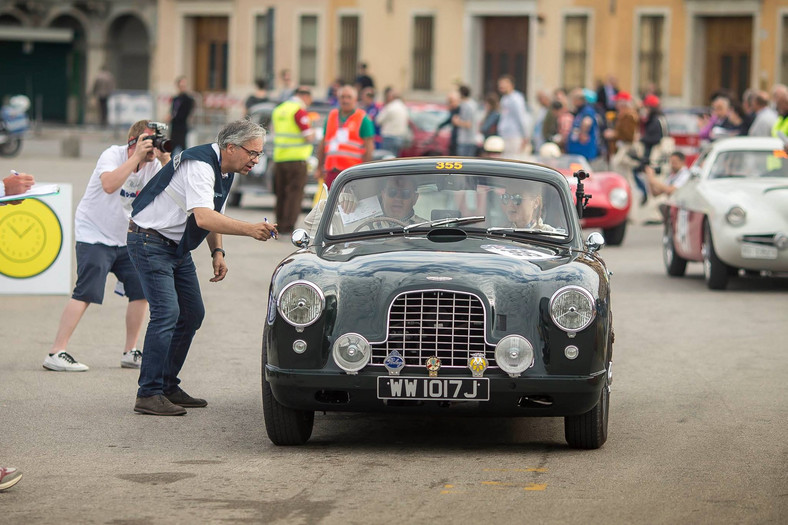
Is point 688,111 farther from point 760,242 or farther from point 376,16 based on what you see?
point 760,242

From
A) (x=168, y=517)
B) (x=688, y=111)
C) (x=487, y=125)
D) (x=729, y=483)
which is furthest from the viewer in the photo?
(x=688, y=111)

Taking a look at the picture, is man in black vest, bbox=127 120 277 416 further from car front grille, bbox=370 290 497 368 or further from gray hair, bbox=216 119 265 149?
car front grille, bbox=370 290 497 368

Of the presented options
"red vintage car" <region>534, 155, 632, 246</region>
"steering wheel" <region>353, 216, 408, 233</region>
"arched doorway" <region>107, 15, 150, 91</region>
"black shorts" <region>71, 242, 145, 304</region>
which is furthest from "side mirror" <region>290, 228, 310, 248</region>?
"arched doorway" <region>107, 15, 150, 91</region>

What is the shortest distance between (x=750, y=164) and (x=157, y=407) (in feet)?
30.7

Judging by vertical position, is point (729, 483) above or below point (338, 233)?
below

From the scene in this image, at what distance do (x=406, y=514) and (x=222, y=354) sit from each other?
5.09 meters

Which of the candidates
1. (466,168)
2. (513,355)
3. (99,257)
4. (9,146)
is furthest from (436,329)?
(9,146)

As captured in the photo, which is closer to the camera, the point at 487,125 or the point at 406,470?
the point at 406,470

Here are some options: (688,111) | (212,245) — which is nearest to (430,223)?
(212,245)

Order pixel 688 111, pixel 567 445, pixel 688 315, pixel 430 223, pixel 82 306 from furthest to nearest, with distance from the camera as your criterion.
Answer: pixel 688 111 < pixel 688 315 < pixel 82 306 < pixel 430 223 < pixel 567 445

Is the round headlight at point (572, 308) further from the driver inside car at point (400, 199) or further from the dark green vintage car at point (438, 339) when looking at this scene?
the driver inside car at point (400, 199)

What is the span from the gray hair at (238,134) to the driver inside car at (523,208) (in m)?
1.44

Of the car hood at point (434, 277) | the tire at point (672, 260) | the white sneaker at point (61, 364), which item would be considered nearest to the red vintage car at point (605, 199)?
the tire at point (672, 260)

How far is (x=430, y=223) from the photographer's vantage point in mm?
8461
